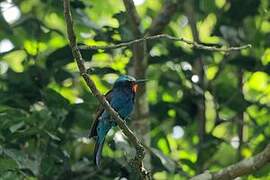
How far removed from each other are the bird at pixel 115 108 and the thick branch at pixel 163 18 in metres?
1.01

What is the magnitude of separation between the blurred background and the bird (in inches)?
14.3

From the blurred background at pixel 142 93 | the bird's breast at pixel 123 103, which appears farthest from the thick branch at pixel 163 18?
the bird's breast at pixel 123 103

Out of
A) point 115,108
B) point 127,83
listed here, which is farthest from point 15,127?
point 127,83

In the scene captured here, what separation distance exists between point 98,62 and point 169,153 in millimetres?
1179

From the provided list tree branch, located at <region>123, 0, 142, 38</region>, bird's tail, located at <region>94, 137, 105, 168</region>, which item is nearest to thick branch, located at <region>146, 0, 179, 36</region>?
tree branch, located at <region>123, 0, 142, 38</region>

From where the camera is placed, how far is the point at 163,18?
699 centimetres

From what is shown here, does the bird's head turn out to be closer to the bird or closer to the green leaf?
the bird

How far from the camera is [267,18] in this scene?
7.52 meters

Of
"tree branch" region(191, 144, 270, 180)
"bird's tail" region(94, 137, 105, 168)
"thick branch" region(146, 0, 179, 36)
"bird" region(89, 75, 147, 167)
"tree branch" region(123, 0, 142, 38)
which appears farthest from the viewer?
"thick branch" region(146, 0, 179, 36)

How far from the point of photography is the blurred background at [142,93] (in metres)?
6.16

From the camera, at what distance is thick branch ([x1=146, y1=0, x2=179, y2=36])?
22.8 ft

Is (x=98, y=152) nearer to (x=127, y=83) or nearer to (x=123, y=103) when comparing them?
(x=123, y=103)

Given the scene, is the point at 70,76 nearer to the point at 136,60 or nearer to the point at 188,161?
the point at 136,60

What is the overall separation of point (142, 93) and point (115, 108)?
0.81m
